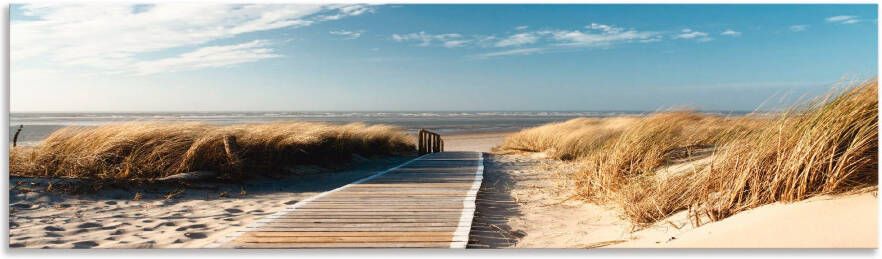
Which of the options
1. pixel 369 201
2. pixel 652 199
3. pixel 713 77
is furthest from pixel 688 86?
pixel 369 201

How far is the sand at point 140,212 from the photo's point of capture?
4.01 meters

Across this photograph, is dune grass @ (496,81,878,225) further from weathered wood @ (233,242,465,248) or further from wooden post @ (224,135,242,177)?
wooden post @ (224,135,242,177)

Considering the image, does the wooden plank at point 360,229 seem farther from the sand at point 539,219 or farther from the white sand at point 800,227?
the white sand at point 800,227

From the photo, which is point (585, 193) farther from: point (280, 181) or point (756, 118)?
point (280, 181)

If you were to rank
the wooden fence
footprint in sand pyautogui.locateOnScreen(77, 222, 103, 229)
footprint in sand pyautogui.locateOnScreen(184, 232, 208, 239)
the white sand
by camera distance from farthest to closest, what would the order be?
the wooden fence, footprint in sand pyautogui.locateOnScreen(77, 222, 103, 229), footprint in sand pyautogui.locateOnScreen(184, 232, 208, 239), the white sand

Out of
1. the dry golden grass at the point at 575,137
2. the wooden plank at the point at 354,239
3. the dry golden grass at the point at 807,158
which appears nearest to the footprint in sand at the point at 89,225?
the wooden plank at the point at 354,239

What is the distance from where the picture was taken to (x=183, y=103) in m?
6.04

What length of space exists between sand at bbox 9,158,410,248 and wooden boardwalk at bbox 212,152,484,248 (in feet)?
1.47

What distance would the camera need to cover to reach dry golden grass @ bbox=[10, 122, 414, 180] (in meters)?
5.95

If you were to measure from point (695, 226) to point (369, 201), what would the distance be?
2606mm

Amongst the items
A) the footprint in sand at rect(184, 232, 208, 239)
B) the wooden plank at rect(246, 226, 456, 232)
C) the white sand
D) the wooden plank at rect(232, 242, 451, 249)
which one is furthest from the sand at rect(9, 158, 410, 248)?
the white sand

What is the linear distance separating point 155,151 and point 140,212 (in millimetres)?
1620

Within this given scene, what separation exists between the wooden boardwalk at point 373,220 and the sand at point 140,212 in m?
0.45

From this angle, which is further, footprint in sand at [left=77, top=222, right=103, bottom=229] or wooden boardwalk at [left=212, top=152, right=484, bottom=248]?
footprint in sand at [left=77, top=222, right=103, bottom=229]
